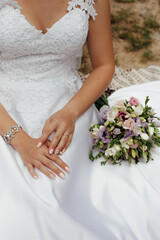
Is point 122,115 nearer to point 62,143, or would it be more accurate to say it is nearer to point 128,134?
point 128,134

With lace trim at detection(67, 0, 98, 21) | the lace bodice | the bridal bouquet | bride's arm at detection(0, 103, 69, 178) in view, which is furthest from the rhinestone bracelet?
lace trim at detection(67, 0, 98, 21)

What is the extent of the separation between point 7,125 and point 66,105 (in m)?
0.30

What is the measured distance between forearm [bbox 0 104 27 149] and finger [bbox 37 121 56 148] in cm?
8

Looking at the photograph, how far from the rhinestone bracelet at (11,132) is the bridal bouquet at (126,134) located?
13.3 inches

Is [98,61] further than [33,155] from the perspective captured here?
Yes

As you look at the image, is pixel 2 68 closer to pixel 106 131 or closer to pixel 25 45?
pixel 25 45

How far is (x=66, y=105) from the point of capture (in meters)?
1.34

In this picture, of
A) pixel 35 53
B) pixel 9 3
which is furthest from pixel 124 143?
pixel 9 3

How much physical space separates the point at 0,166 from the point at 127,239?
1.82 feet

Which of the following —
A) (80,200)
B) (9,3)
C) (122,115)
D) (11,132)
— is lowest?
(80,200)

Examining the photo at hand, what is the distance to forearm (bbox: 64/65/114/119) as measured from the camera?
135cm

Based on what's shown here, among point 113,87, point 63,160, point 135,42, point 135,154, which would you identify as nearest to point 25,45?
point 63,160

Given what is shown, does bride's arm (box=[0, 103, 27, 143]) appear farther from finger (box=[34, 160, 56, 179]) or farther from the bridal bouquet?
the bridal bouquet

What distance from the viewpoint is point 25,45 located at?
1265mm
